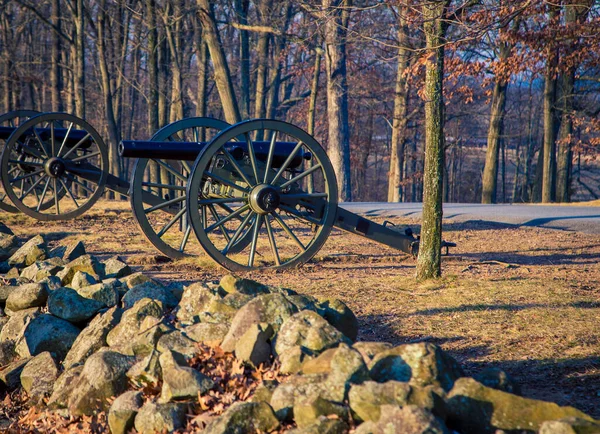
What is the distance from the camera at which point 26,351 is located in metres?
5.73

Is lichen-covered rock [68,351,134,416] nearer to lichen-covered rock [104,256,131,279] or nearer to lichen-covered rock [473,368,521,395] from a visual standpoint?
lichen-covered rock [473,368,521,395]

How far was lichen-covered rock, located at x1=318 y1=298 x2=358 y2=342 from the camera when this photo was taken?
15.8ft

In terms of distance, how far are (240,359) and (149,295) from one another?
6.17ft

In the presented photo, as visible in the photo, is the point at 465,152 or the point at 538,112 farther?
the point at 465,152

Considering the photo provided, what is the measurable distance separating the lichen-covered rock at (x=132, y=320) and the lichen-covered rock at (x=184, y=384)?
3.69 ft

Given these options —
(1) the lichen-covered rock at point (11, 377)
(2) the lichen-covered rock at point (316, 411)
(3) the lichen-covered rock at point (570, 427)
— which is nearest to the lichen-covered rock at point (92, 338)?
(1) the lichen-covered rock at point (11, 377)

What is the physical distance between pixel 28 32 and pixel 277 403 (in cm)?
3026

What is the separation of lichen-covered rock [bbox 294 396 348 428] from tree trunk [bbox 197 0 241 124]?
1239 centimetres

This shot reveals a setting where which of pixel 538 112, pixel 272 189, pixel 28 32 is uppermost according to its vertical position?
pixel 28 32

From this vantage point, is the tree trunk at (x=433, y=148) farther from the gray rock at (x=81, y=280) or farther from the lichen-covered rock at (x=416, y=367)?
the lichen-covered rock at (x=416, y=367)

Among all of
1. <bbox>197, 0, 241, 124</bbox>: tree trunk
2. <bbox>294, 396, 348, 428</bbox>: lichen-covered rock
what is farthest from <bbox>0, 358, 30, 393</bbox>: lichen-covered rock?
<bbox>197, 0, 241, 124</bbox>: tree trunk

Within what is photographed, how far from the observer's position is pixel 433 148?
7.24 m

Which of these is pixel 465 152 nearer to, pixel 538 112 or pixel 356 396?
pixel 538 112

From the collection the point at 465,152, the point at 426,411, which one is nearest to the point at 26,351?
the point at 426,411
